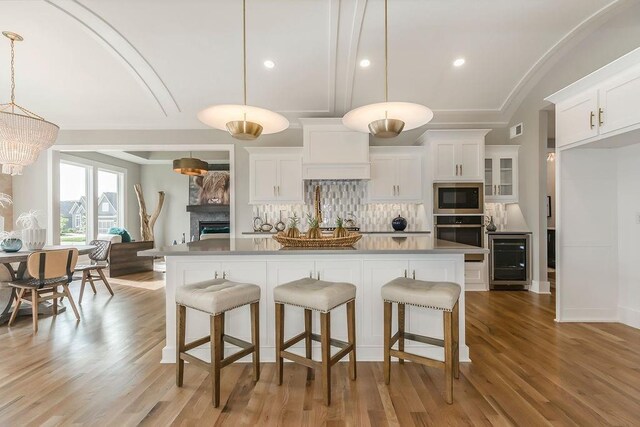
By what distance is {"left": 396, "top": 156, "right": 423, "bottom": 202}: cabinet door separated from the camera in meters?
5.06

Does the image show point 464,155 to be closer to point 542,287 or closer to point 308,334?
point 542,287

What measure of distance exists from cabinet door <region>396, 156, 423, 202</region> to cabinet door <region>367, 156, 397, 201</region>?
10 cm

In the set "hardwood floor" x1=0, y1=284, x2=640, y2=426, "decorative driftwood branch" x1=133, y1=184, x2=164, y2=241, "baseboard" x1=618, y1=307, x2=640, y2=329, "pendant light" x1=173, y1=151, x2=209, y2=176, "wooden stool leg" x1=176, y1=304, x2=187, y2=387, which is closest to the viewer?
"hardwood floor" x1=0, y1=284, x2=640, y2=426

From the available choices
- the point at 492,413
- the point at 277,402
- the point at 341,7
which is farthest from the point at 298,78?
the point at 492,413

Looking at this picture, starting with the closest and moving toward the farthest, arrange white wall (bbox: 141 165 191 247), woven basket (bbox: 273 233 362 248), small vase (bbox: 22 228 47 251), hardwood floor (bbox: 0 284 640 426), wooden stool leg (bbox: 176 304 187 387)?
hardwood floor (bbox: 0 284 640 426) → wooden stool leg (bbox: 176 304 187 387) → woven basket (bbox: 273 233 362 248) → small vase (bbox: 22 228 47 251) → white wall (bbox: 141 165 191 247)

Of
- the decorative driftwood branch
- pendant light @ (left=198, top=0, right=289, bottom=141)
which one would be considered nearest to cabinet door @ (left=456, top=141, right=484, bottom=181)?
pendant light @ (left=198, top=0, right=289, bottom=141)

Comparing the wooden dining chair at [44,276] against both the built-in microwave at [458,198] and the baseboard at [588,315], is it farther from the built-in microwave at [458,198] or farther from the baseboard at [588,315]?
the baseboard at [588,315]

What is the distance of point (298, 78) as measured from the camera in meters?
4.52

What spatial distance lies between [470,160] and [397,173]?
115 cm

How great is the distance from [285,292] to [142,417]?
110cm

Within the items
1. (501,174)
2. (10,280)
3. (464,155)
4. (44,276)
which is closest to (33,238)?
(10,280)

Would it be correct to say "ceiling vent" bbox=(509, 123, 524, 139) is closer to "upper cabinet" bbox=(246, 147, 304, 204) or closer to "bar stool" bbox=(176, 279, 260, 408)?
"upper cabinet" bbox=(246, 147, 304, 204)

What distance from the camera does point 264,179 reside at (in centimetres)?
513

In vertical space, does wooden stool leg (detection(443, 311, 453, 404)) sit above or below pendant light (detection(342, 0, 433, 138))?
below
